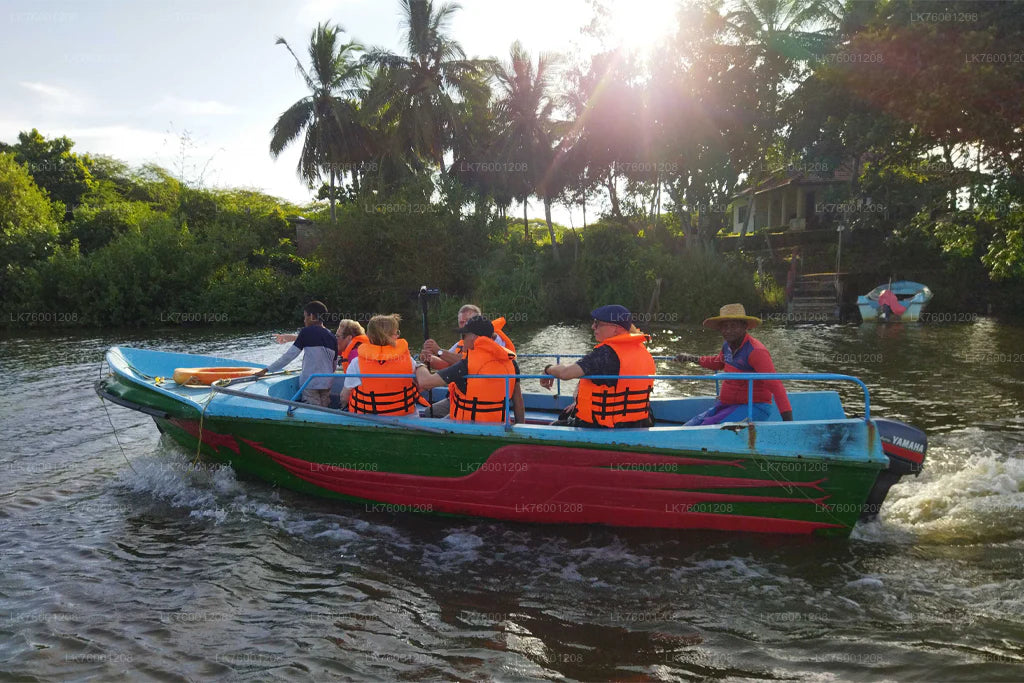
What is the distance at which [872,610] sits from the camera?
466 cm

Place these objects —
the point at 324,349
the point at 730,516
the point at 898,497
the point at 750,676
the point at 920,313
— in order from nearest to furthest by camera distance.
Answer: the point at 750,676 → the point at 730,516 → the point at 898,497 → the point at 324,349 → the point at 920,313

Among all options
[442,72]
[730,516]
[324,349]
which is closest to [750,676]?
[730,516]

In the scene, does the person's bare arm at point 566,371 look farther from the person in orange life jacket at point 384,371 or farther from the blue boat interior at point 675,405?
the blue boat interior at point 675,405

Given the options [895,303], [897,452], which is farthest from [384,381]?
[895,303]

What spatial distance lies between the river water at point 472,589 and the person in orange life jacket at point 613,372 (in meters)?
0.98

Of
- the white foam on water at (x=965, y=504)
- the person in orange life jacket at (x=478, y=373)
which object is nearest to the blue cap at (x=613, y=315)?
the person in orange life jacket at (x=478, y=373)

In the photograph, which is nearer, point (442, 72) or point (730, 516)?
point (730, 516)

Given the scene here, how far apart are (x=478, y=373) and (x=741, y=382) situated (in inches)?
88.4

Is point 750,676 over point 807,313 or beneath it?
beneath

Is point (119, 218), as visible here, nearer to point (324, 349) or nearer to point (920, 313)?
point (324, 349)

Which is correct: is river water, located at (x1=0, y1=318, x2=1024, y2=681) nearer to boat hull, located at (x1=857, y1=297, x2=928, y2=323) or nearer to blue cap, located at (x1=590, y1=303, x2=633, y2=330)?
blue cap, located at (x1=590, y1=303, x2=633, y2=330)

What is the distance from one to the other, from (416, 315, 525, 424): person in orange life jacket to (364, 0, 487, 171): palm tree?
27.9 m

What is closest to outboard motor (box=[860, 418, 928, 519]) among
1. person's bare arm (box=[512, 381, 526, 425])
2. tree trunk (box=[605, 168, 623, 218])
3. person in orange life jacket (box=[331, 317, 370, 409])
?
person's bare arm (box=[512, 381, 526, 425])

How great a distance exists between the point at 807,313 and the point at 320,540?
849 inches
